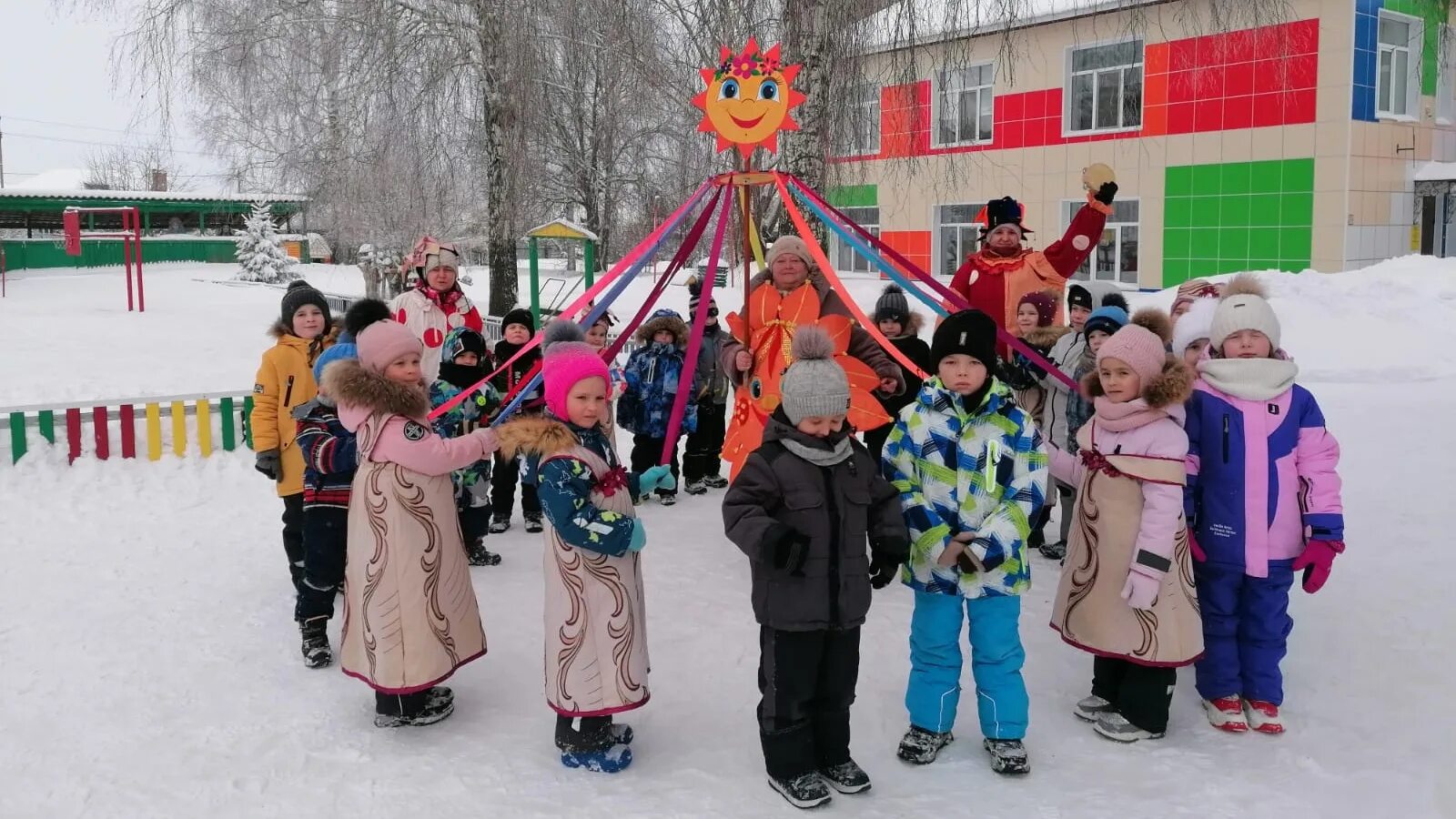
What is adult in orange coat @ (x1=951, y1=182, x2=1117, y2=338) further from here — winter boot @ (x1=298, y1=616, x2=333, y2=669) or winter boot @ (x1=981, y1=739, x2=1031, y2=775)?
winter boot @ (x1=298, y1=616, x2=333, y2=669)

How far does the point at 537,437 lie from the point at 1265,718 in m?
2.74

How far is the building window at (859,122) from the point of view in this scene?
8055mm

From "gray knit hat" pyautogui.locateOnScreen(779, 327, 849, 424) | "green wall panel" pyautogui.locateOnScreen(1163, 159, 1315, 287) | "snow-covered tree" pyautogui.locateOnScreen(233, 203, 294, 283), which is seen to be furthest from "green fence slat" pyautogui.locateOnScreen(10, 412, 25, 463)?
"snow-covered tree" pyautogui.locateOnScreen(233, 203, 294, 283)

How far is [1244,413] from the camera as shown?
12.0 ft

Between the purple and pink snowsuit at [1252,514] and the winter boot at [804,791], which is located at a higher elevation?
the purple and pink snowsuit at [1252,514]

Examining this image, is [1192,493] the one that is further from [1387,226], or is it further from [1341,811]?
[1387,226]

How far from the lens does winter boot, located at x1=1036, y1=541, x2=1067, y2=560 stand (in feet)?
18.9

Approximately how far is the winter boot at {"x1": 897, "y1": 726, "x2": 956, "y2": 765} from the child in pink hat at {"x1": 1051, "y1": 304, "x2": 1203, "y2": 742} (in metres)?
0.61

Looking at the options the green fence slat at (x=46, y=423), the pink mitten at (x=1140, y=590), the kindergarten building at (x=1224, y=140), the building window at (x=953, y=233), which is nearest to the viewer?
the pink mitten at (x=1140, y=590)

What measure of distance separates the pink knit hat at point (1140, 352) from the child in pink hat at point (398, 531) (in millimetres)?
2242

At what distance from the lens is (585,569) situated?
3426mm

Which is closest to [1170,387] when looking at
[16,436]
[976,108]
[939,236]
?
[16,436]

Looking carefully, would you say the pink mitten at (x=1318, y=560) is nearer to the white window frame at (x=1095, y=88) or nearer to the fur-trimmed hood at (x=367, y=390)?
the fur-trimmed hood at (x=367, y=390)

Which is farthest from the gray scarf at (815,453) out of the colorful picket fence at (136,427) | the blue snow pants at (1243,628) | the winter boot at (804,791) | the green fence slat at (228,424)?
the green fence slat at (228,424)
